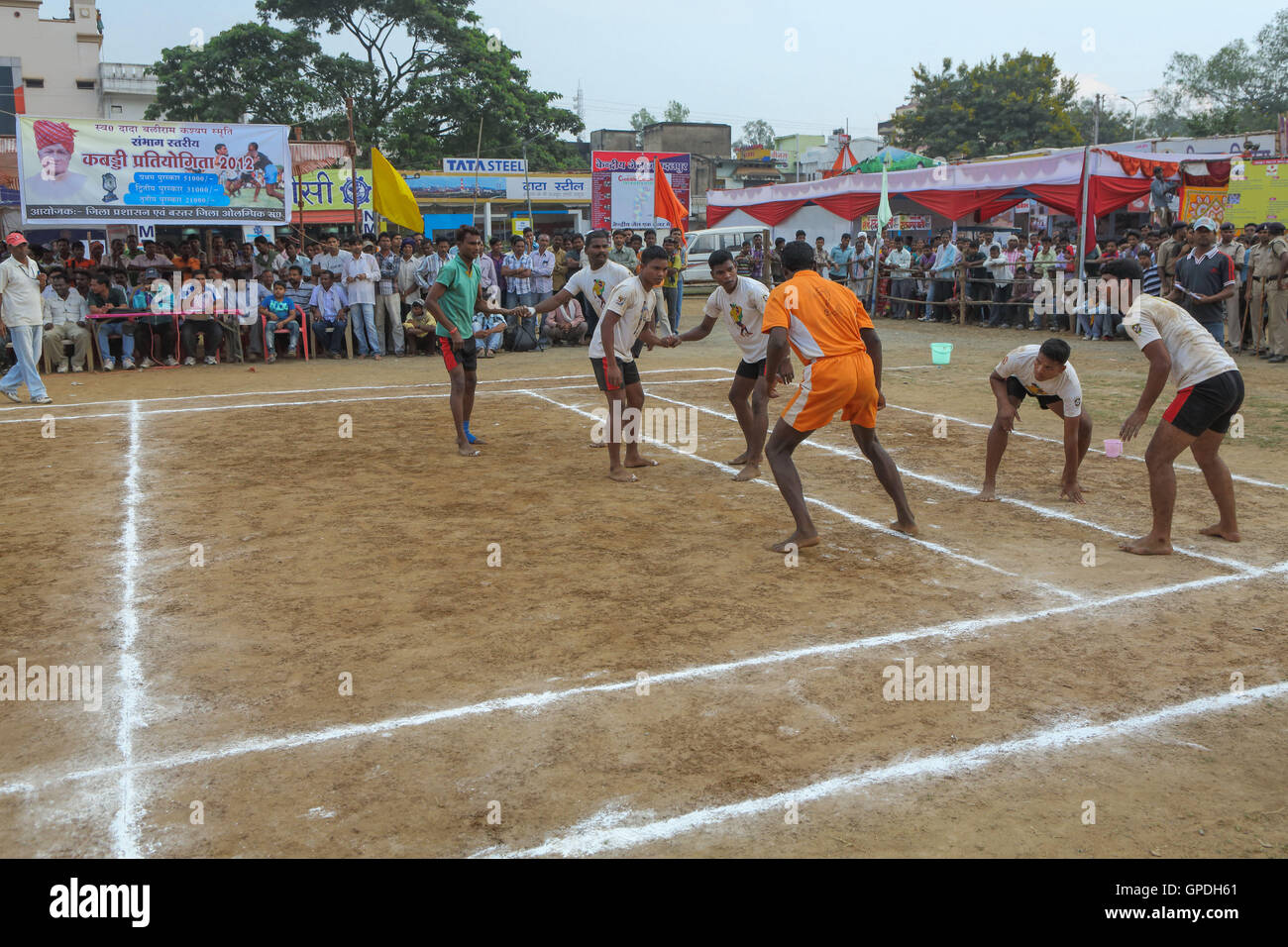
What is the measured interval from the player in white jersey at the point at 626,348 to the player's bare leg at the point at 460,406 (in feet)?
4.51

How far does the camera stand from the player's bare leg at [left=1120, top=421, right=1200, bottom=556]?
6.67 meters

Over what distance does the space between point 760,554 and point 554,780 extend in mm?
3100

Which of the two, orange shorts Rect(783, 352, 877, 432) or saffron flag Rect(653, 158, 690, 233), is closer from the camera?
orange shorts Rect(783, 352, 877, 432)

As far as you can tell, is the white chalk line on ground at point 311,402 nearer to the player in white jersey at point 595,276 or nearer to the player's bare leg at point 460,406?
the player's bare leg at point 460,406

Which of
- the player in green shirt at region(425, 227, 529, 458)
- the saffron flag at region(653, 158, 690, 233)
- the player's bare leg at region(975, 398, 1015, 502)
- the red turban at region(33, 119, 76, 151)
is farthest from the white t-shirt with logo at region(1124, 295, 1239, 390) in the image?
the red turban at region(33, 119, 76, 151)

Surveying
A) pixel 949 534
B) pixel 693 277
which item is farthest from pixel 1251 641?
pixel 693 277

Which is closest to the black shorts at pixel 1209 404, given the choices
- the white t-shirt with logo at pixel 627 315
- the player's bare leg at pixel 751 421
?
the player's bare leg at pixel 751 421

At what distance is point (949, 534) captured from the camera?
7246 mm

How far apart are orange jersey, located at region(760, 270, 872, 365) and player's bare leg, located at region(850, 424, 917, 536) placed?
0.56 meters

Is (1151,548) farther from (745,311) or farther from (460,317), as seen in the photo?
(460,317)

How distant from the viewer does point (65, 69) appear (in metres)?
55.5

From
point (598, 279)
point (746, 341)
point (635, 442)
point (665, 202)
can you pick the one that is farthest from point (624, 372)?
point (665, 202)

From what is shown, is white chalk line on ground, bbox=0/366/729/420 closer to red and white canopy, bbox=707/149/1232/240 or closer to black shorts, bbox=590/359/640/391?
black shorts, bbox=590/359/640/391

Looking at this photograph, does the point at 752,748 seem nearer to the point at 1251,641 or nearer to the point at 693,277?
the point at 1251,641
